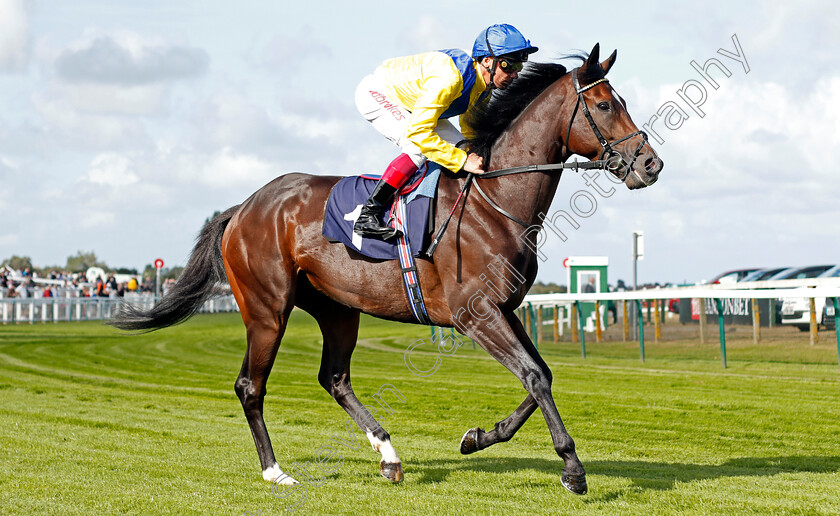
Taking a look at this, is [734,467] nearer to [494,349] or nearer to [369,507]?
[494,349]

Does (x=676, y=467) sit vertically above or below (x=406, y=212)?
below

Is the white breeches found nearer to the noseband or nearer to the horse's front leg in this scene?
the noseband

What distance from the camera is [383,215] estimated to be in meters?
4.55

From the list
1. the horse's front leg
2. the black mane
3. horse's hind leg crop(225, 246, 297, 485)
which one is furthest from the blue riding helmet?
horse's hind leg crop(225, 246, 297, 485)

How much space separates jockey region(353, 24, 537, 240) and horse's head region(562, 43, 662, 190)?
14.1 inches

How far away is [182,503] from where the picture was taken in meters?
3.97

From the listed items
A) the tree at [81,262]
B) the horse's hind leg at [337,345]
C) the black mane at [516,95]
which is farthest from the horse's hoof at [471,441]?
the tree at [81,262]

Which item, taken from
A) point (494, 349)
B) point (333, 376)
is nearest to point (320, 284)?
point (333, 376)

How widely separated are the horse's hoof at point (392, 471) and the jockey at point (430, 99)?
1217mm

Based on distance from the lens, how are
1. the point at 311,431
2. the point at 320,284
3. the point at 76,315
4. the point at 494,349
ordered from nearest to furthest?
the point at 494,349 → the point at 320,284 → the point at 311,431 → the point at 76,315

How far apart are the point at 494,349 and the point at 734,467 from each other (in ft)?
6.07

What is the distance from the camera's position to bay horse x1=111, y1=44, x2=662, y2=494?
163 inches

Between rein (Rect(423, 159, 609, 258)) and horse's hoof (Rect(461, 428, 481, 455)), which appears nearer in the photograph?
rein (Rect(423, 159, 609, 258))

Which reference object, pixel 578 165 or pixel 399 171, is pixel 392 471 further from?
pixel 578 165
